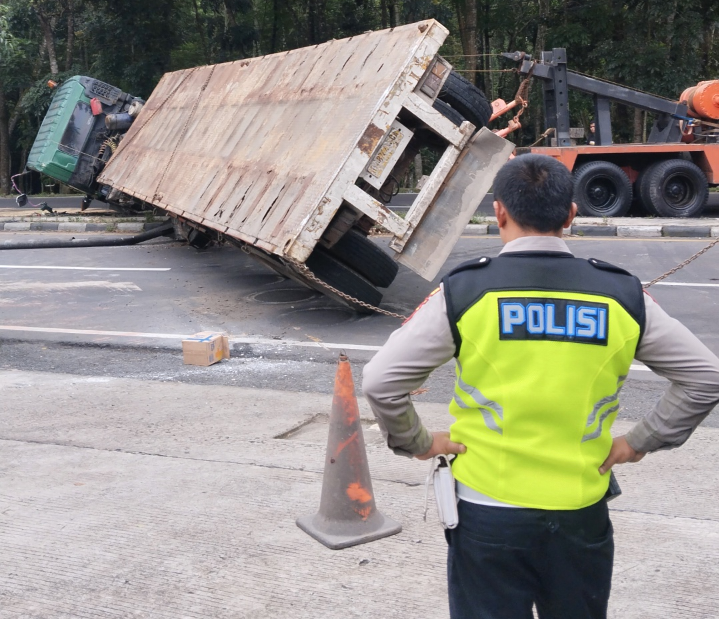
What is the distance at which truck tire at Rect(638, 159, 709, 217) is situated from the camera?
15.4m

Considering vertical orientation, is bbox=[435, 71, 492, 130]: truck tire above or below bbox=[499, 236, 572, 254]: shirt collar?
below

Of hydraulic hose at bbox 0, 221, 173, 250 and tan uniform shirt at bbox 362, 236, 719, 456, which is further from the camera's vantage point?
hydraulic hose at bbox 0, 221, 173, 250

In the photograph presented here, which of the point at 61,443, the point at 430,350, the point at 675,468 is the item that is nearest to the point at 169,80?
the point at 61,443

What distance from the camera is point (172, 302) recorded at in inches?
399

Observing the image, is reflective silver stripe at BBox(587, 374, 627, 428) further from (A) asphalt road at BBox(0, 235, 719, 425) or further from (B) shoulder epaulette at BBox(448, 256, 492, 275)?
(A) asphalt road at BBox(0, 235, 719, 425)

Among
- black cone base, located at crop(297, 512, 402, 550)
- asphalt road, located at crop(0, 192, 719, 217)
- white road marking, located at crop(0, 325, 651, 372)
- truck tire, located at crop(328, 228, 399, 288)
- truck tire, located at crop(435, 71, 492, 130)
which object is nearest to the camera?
black cone base, located at crop(297, 512, 402, 550)

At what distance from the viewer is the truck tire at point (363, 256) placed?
338 inches

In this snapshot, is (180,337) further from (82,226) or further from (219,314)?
(82,226)

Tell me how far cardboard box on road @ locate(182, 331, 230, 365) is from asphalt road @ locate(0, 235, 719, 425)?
9 centimetres

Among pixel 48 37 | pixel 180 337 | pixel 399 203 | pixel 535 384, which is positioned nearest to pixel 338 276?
pixel 180 337

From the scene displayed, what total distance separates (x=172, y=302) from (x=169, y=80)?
6192mm

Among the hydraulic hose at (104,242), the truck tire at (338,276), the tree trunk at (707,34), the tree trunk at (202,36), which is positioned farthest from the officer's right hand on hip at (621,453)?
the tree trunk at (202,36)

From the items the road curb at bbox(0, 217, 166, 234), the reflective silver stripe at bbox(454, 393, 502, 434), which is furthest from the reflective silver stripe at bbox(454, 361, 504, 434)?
the road curb at bbox(0, 217, 166, 234)

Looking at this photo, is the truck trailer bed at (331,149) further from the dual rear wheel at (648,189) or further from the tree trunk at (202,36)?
the tree trunk at (202,36)
